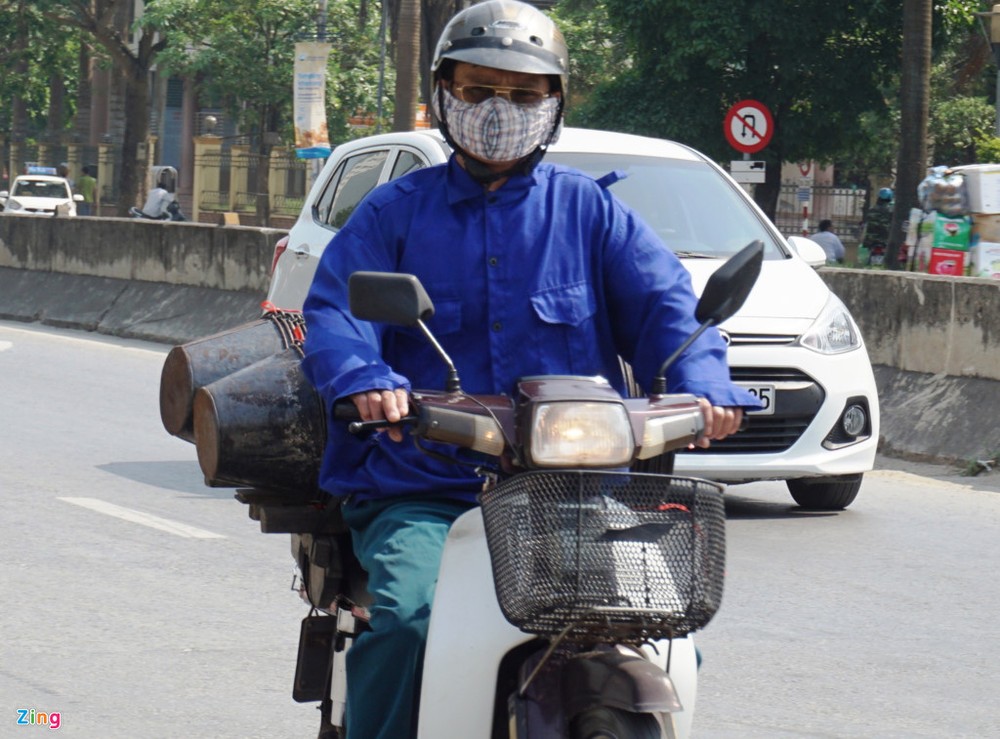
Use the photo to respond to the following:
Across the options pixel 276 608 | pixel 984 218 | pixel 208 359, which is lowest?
pixel 276 608

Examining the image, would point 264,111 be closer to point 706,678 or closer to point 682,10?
point 682,10

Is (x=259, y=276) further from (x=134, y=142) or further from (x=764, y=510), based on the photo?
(x=134, y=142)

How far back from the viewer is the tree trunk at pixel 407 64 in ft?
92.9

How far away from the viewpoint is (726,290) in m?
3.14

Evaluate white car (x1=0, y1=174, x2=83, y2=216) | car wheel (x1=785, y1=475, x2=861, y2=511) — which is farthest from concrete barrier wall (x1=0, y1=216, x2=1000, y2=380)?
white car (x1=0, y1=174, x2=83, y2=216)

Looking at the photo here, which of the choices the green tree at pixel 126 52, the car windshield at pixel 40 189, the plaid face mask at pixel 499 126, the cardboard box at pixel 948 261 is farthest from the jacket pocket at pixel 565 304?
the car windshield at pixel 40 189

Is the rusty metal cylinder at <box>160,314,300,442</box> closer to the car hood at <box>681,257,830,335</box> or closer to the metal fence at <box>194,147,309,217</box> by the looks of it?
the car hood at <box>681,257,830,335</box>

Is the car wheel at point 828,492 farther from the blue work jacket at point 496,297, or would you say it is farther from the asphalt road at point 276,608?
the blue work jacket at point 496,297

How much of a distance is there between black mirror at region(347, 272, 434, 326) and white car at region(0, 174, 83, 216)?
44.6 meters

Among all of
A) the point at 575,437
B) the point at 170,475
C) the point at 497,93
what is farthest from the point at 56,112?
the point at 575,437

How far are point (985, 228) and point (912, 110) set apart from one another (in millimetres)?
9810

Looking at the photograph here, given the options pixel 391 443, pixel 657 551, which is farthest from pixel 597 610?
pixel 391 443

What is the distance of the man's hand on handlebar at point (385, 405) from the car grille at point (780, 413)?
17.5 ft

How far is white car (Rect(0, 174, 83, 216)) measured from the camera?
46.6 metres
